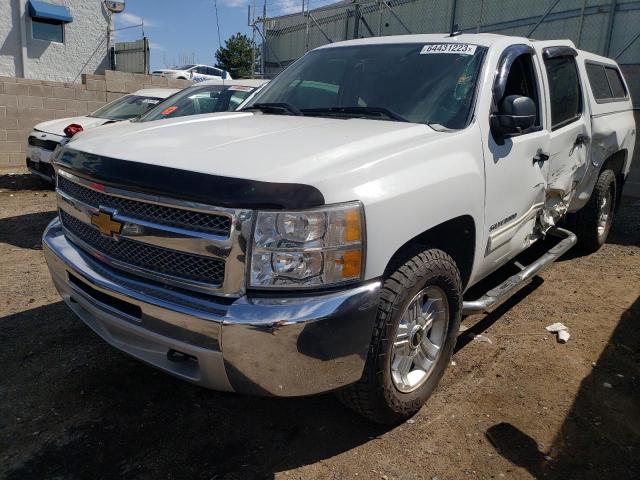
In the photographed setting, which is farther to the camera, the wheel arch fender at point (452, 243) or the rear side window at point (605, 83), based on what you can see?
the rear side window at point (605, 83)

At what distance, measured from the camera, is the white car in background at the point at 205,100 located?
700cm

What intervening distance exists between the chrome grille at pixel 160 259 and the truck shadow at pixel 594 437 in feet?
5.41

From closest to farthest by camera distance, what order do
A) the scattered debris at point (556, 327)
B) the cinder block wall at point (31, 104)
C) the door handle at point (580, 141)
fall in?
1. the scattered debris at point (556, 327)
2. the door handle at point (580, 141)
3. the cinder block wall at point (31, 104)

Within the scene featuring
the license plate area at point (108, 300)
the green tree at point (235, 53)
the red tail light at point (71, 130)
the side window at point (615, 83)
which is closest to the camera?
the license plate area at point (108, 300)

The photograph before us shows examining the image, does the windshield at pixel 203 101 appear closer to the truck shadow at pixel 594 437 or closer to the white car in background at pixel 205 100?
the white car in background at pixel 205 100

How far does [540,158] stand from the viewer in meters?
3.57

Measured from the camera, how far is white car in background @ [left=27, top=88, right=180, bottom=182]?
7652mm

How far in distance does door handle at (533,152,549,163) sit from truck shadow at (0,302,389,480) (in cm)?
202

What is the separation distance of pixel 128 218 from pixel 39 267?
3.24 metres

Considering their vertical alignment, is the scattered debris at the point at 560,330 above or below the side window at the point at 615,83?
below

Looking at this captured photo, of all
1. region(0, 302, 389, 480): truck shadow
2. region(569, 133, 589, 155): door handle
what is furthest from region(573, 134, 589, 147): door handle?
region(0, 302, 389, 480): truck shadow

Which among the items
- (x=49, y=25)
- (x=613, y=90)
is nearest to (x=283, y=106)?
(x=613, y=90)

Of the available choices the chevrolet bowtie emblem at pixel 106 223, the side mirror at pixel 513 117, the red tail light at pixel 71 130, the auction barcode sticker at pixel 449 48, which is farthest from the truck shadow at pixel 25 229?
the side mirror at pixel 513 117

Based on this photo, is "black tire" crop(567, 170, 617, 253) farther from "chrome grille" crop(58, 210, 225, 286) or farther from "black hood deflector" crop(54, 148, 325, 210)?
"chrome grille" crop(58, 210, 225, 286)
